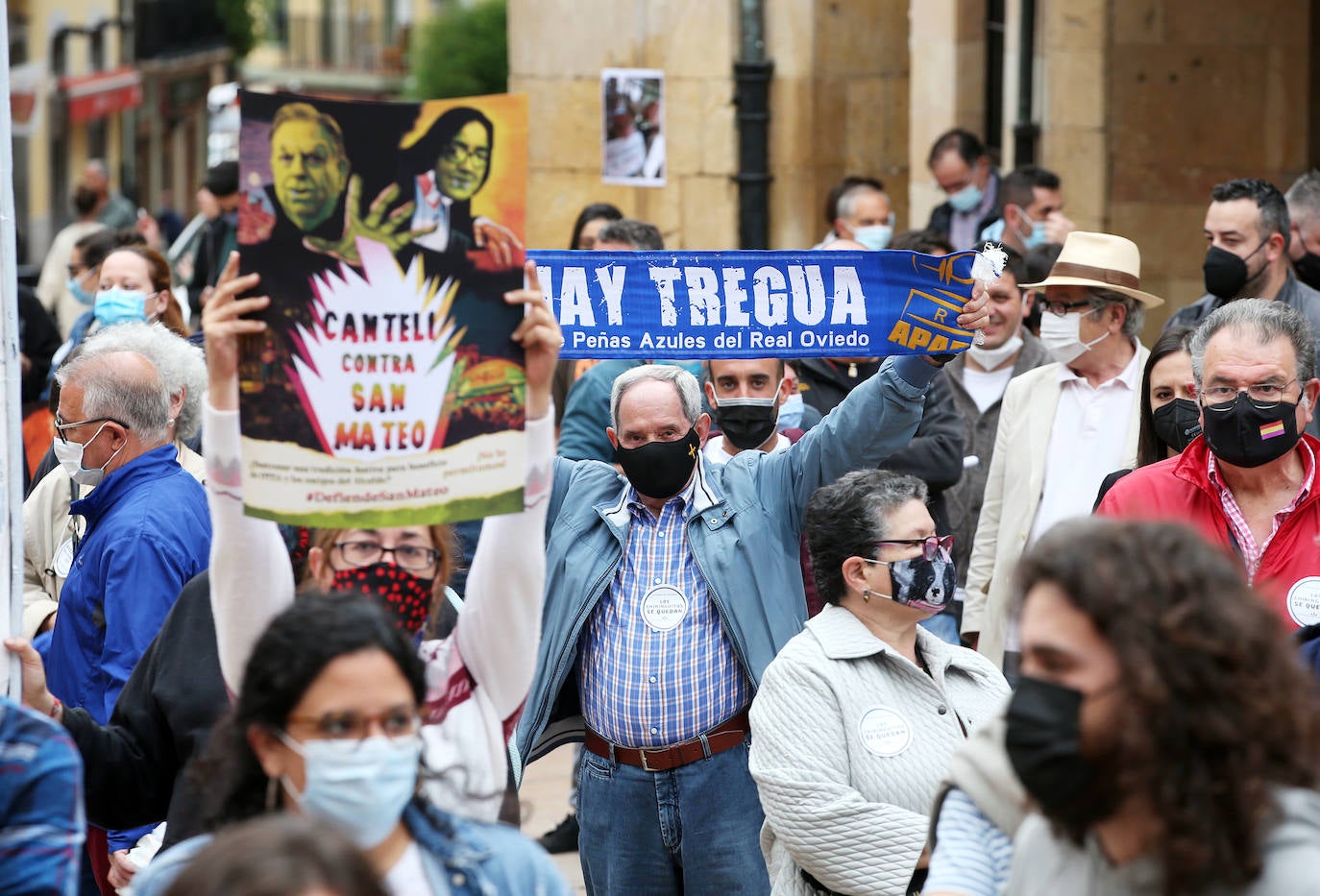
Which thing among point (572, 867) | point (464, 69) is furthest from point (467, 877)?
point (464, 69)

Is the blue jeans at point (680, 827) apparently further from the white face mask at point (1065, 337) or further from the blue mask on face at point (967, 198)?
the blue mask on face at point (967, 198)

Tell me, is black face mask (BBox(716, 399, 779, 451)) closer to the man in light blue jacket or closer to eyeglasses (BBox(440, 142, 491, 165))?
the man in light blue jacket

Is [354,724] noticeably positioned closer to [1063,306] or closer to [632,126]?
[1063,306]

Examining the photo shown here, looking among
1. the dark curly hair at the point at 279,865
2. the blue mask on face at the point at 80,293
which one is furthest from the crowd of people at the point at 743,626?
the blue mask on face at the point at 80,293

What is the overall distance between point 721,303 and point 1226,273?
239cm

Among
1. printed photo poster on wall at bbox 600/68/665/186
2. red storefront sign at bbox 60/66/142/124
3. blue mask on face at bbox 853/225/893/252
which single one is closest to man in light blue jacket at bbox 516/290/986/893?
blue mask on face at bbox 853/225/893/252

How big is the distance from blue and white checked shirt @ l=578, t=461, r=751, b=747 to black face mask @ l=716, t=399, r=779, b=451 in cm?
85

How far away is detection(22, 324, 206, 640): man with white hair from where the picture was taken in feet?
17.4

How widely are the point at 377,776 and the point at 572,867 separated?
4.57 meters

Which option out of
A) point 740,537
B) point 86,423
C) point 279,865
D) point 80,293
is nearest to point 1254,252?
point 740,537

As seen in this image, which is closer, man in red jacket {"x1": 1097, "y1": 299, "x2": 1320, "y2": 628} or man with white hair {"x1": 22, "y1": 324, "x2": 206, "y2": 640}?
man in red jacket {"x1": 1097, "y1": 299, "x2": 1320, "y2": 628}

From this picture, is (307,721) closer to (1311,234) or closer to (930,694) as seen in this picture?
(930,694)

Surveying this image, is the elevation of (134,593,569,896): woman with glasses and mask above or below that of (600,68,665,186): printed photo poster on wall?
below

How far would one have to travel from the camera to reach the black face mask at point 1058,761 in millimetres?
2564
